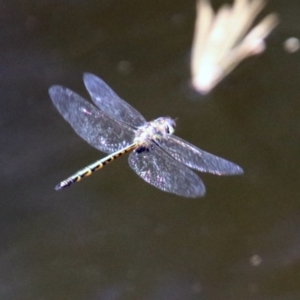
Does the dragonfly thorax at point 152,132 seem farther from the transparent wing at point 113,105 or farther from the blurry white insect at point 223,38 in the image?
the blurry white insect at point 223,38

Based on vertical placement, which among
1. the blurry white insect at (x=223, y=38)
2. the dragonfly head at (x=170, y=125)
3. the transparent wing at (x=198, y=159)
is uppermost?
the blurry white insect at (x=223, y=38)

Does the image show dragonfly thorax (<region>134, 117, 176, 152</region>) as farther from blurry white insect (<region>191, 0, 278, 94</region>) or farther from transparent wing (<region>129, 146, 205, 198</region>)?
blurry white insect (<region>191, 0, 278, 94</region>)

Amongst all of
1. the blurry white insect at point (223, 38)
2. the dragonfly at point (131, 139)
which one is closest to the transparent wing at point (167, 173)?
the dragonfly at point (131, 139)

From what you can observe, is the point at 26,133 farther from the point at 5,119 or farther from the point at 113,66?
the point at 113,66

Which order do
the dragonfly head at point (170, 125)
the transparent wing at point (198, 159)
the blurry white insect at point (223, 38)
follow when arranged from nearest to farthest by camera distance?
the transparent wing at point (198, 159), the dragonfly head at point (170, 125), the blurry white insect at point (223, 38)

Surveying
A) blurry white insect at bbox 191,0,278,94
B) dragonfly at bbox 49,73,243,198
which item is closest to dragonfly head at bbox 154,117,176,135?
dragonfly at bbox 49,73,243,198

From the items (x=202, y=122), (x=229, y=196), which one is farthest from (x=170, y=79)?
(x=229, y=196)
